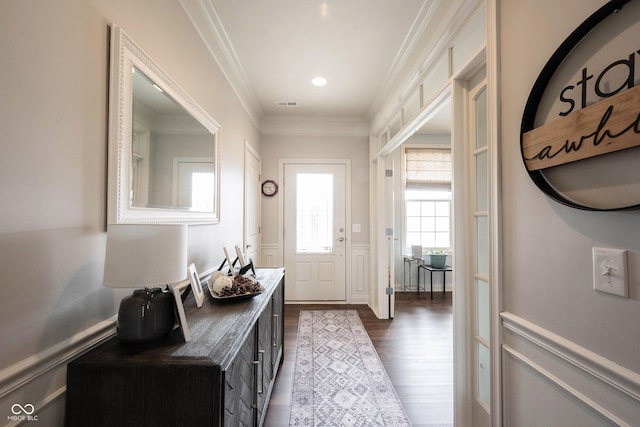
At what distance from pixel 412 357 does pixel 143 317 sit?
7.73 feet

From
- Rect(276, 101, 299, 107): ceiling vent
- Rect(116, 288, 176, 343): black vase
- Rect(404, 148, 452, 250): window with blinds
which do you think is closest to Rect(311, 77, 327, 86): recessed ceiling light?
Rect(276, 101, 299, 107): ceiling vent

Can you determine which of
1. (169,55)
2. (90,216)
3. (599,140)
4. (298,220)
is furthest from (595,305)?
(298,220)

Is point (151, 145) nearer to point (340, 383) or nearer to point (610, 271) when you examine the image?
point (610, 271)

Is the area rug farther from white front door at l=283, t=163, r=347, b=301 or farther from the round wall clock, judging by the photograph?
the round wall clock

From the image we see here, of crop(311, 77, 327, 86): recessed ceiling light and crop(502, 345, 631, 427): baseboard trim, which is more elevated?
crop(311, 77, 327, 86): recessed ceiling light

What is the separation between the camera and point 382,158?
3.51 m

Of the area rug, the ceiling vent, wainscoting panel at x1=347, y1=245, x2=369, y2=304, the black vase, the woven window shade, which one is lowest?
the area rug

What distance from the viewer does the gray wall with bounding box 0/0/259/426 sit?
694mm

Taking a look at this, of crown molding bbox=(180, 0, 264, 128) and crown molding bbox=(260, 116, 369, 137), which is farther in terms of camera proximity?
crown molding bbox=(260, 116, 369, 137)

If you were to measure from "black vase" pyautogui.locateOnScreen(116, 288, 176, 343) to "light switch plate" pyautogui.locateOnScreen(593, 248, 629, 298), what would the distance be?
4.47 ft

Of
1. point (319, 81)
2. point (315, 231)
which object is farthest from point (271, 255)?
point (319, 81)

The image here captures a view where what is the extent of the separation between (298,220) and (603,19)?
3517mm

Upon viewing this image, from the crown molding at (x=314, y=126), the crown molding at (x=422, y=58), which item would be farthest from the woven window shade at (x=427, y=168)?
the crown molding at (x=422, y=58)

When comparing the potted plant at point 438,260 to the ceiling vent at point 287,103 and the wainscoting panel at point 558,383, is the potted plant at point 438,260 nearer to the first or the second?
the ceiling vent at point 287,103
